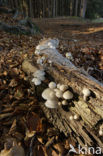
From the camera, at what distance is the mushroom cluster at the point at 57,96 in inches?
74.7

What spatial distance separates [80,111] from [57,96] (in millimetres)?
446

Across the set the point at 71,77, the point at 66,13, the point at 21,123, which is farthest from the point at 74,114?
the point at 66,13

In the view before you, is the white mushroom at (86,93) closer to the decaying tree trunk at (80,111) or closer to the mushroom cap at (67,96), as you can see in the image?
the decaying tree trunk at (80,111)

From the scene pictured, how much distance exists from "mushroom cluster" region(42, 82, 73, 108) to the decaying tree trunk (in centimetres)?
13

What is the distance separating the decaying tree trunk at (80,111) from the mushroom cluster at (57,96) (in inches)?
5.0

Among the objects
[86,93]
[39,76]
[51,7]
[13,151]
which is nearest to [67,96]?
[86,93]

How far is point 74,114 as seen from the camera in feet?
6.42

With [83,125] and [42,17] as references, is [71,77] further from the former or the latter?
[42,17]

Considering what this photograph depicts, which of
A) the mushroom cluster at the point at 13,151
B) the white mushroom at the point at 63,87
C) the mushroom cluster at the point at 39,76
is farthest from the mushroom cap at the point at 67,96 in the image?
the mushroom cluster at the point at 13,151

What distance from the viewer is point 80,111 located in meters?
1.86

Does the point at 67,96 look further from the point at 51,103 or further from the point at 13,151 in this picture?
the point at 13,151

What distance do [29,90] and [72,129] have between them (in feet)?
4.39

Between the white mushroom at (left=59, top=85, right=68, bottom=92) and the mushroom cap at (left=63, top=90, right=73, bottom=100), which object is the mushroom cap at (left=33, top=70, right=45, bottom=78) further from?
the mushroom cap at (left=63, top=90, right=73, bottom=100)

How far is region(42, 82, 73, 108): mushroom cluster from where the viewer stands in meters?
1.90
